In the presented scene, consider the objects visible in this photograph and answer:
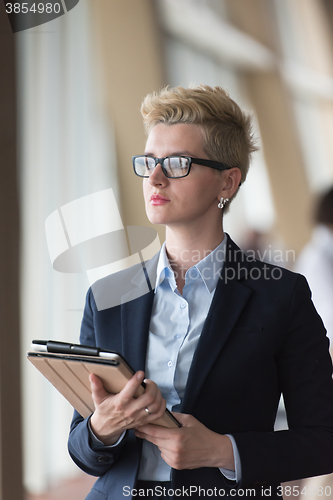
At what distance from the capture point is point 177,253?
1.18 metres

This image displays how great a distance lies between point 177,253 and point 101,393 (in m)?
0.45

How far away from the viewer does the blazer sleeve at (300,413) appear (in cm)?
97

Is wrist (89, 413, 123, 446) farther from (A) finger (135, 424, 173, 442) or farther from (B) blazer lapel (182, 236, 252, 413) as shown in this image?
(B) blazer lapel (182, 236, 252, 413)

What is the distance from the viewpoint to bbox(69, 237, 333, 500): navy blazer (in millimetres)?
982

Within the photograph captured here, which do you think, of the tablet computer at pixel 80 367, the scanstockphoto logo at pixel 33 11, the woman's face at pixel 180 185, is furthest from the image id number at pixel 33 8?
the tablet computer at pixel 80 367

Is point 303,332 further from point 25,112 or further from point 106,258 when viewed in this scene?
point 25,112

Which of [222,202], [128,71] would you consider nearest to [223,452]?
[222,202]

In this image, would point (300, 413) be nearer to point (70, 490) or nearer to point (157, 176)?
point (157, 176)

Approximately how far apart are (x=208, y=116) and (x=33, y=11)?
1.36 m

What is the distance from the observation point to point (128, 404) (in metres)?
0.83

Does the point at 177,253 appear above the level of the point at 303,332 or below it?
above

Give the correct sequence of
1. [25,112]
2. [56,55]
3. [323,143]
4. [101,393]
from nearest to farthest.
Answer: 1. [101,393]
2. [25,112]
3. [56,55]
4. [323,143]

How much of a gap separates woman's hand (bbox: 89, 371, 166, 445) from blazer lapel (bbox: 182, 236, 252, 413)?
0.50 feet

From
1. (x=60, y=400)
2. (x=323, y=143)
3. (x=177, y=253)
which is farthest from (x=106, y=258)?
(x=323, y=143)
